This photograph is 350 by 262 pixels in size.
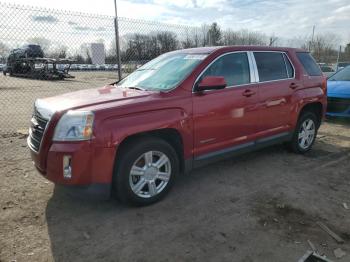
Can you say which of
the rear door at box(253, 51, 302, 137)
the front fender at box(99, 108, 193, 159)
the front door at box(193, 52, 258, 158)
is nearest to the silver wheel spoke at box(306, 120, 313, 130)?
the rear door at box(253, 51, 302, 137)

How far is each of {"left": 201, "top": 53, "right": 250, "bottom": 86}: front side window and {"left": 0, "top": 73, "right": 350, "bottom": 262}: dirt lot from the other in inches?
55.7

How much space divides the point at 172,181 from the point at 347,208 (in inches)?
83.3

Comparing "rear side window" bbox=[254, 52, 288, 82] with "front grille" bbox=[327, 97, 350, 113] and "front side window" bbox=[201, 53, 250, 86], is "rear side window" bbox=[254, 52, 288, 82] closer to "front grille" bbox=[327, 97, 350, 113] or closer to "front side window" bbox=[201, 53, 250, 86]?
"front side window" bbox=[201, 53, 250, 86]

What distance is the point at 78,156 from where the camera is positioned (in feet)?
11.0

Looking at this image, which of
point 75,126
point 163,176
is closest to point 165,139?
point 163,176

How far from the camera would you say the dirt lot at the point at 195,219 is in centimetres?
313

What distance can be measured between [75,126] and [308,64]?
14.6 feet

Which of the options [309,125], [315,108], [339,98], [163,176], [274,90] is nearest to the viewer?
[163,176]

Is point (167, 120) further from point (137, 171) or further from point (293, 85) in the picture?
point (293, 85)

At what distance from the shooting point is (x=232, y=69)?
4.75m

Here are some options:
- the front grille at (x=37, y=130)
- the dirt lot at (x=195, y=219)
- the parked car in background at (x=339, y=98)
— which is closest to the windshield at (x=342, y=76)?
the parked car in background at (x=339, y=98)

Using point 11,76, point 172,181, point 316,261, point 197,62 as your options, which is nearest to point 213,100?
point 197,62

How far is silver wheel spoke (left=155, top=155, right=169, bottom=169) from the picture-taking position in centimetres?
399

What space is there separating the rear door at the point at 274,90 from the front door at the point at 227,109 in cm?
22
